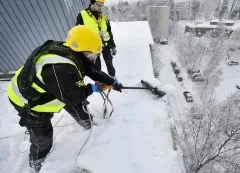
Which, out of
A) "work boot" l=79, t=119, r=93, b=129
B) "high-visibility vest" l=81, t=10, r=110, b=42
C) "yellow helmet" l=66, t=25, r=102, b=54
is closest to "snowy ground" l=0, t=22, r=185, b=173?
"work boot" l=79, t=119, r=93, b=129

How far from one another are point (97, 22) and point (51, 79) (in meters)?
2.15

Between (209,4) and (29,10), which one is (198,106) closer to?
(29,10)

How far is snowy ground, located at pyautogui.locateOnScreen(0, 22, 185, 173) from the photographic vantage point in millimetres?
3002

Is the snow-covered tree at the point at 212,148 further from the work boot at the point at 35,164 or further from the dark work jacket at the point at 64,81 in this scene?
the dark work jacket at the point at 64,81

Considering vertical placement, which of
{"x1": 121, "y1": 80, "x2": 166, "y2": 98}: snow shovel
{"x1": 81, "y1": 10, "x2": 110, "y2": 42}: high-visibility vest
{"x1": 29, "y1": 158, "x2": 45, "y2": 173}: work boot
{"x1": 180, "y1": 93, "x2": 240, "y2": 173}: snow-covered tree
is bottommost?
{"x1": 180, "y1": 93, "x2": 240, "y2": 173}: snow-covered tree

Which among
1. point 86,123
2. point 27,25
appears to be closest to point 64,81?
point 86,123

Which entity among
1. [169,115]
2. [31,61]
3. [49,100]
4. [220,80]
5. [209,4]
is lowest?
[209,4]

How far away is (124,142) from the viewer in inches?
130

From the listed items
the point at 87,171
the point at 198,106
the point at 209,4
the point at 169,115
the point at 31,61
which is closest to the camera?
the point at 31,61

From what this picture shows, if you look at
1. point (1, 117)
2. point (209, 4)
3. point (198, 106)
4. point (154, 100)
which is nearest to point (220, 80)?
point (198, 106)

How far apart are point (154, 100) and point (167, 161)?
1357 millimetres

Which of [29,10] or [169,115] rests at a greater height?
[29,10]

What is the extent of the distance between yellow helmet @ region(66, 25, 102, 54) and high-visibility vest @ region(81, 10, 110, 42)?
1.61 m

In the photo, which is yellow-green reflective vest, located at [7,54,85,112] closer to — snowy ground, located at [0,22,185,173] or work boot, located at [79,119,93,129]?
work boot, located at [79,119,93,129]
